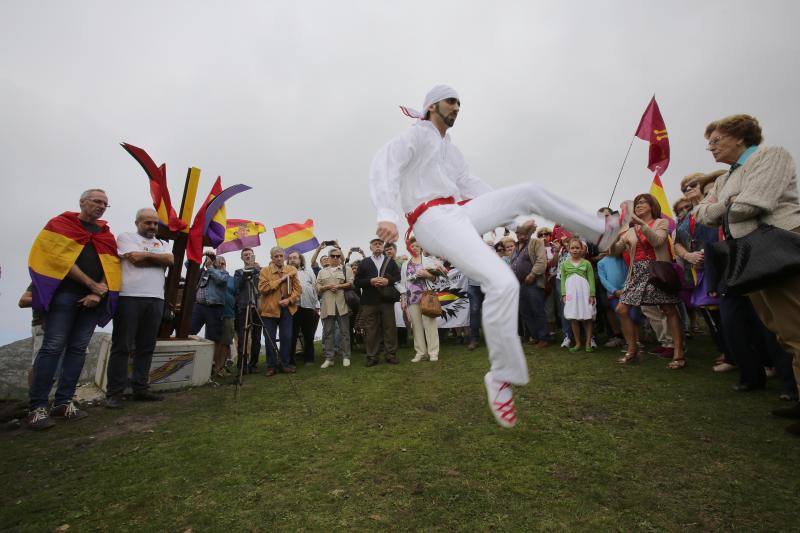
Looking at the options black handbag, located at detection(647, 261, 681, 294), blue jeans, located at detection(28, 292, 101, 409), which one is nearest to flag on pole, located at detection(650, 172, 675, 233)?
black handbag, located at detection(647, 261, 681, 294)

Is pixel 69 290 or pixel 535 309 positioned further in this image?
pixel 535 309

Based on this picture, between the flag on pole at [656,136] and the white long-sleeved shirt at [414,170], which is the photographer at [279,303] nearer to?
the white long-sleeved shirt at [414,170]

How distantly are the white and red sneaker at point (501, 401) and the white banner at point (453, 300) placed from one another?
6.77 meters

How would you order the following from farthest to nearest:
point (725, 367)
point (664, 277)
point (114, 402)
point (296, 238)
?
point (296, 238), point (114, 402), point (664, 277), point (725, 367)

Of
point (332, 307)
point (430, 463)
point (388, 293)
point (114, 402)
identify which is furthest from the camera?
point (332, 307)

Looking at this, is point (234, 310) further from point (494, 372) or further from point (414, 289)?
point (494, 372)

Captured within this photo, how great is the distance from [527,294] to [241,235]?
6749mm

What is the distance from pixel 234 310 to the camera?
8.66 m

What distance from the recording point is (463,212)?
3.04 m

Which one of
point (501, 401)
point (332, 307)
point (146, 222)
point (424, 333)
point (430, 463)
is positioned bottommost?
point (430, 463)

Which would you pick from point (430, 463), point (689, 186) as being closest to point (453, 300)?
point (689, 186)

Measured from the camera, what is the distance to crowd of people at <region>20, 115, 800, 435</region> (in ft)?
11.3

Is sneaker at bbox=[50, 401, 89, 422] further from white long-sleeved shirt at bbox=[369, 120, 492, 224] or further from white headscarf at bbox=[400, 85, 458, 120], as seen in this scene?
white headscarf at bbox=[400, 85, 458, 120]

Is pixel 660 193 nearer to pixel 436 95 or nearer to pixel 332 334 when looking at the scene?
pixel 436 95
